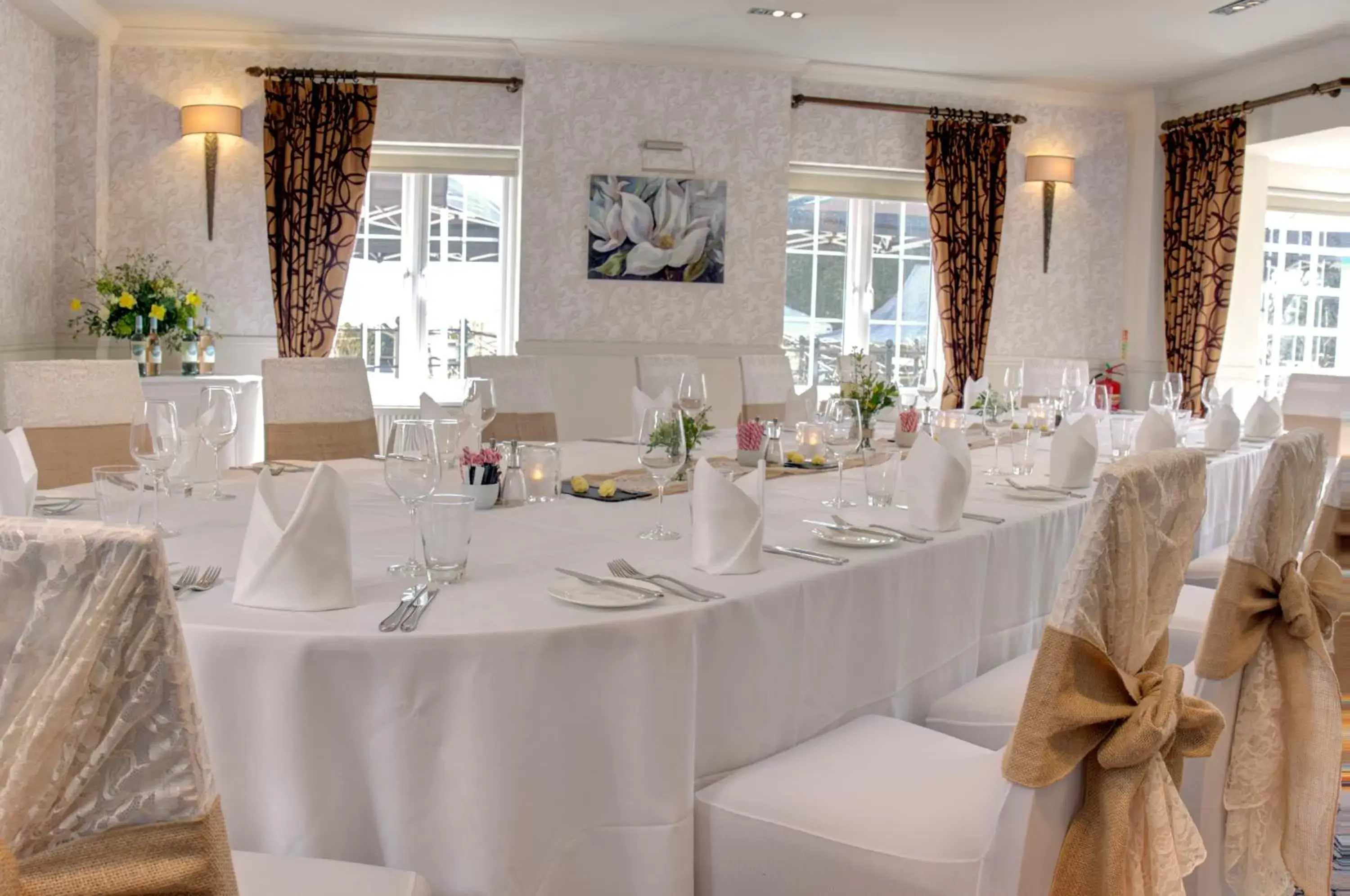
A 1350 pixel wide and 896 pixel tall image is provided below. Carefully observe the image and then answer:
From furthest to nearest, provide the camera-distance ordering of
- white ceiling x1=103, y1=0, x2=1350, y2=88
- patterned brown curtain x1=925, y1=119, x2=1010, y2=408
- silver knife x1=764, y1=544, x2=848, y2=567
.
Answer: patterned brown curtain x1=925, y1=119, x2=1010, y2=408
white ceiling x1=103, y1=0, x2=1350, y2=88
silver knife x1=764, y1=544, x2=848, y2=567

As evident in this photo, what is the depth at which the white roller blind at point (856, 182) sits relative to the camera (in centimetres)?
715

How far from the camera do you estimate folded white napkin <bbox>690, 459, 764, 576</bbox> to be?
171cm

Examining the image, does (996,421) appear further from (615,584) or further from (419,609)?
(419,609)

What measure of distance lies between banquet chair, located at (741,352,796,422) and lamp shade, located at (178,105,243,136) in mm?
3364

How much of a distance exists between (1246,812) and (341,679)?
4.75 feet

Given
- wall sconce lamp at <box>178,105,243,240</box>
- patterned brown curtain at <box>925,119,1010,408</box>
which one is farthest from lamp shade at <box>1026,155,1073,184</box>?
wall sconce lamp at <box>178,105,243,240</box>

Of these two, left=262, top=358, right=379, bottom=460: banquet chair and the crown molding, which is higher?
the crown molding

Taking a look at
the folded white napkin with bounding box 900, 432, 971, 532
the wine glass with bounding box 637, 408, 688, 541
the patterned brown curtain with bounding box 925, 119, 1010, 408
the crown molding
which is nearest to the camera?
the wine glass with bounding box 637, 408, 688, 541

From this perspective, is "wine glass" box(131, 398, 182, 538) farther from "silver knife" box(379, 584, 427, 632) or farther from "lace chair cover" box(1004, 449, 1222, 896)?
"lace chair cover" box(1004, 449, 1222, 896)

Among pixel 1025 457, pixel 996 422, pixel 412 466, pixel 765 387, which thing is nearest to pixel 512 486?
pixel 412 466

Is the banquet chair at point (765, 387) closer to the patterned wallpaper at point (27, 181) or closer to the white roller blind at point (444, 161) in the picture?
the white roller blind at point (444, 161)

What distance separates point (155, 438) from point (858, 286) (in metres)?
6.12

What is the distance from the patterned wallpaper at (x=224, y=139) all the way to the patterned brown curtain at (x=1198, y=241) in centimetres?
422

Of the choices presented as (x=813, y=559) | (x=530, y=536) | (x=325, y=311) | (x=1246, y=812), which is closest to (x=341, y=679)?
(x=530, y=536)
